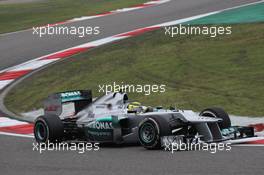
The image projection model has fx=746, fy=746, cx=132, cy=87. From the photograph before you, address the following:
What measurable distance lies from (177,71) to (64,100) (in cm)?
500

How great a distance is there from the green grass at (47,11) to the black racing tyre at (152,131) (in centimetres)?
1669

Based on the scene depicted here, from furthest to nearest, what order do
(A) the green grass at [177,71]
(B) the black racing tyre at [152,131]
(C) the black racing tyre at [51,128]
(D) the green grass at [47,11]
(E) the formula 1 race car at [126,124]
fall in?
1. (D) the green grass at [47,11]
2. (A) the green grass at [177,71]
3. (C) the black racing tyre at [51,128]
4. (E) the formula 1 race car at [126,124]
5. (B) the black racing tyre at [152,131]

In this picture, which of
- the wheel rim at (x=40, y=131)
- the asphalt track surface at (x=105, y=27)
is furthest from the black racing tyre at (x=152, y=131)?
the asphalt track surface at (x=105, y=27)

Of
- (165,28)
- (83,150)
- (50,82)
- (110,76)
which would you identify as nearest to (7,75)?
(50,82)

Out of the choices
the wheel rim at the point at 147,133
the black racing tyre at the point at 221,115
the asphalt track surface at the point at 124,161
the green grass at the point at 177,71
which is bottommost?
the asphalt track surface at the point at 124,161

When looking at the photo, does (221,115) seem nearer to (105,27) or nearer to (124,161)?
(124,161)

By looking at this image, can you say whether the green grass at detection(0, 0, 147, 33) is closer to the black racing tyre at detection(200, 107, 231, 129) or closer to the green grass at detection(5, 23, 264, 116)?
the green grass at detection(5, 23, 264, 116)

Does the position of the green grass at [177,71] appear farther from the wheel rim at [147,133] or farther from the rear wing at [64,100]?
the wheel rim at [147,133]

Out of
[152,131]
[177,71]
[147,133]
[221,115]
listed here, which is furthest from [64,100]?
[177,71]

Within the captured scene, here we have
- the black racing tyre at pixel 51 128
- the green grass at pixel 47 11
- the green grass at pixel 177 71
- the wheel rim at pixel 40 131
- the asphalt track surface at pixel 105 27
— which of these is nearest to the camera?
the black racing tyre at pixel 51 128

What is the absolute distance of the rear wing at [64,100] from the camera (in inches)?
489

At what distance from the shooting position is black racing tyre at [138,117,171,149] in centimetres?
1052

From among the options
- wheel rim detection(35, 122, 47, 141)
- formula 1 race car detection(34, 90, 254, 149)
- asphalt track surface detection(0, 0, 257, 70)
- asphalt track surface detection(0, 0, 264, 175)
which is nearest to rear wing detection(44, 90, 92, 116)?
formula 1 race car detection(34, 90, 254, 149)

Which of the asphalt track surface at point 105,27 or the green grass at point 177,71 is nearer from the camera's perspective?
the green grass at point 177,71
